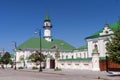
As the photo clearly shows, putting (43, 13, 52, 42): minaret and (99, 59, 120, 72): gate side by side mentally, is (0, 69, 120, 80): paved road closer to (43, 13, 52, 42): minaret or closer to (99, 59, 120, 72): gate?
(99, 59, 120, 72): gate

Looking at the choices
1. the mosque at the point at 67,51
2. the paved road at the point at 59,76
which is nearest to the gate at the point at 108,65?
the mosque at the point at 67,51

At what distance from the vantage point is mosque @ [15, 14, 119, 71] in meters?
50.3

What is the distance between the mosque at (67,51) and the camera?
165ft

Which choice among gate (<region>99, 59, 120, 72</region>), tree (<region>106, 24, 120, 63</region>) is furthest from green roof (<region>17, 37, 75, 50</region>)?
tree (<region>106, 24, 120, 63</region>)

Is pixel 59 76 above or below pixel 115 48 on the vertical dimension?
below

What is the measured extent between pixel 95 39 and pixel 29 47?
165 feet

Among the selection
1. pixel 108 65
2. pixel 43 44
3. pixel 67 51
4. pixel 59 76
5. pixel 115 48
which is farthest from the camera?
pixel 67 51

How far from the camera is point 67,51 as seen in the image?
124 m

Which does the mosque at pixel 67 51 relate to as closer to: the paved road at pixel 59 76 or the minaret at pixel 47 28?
the minaret at pixel 47 28

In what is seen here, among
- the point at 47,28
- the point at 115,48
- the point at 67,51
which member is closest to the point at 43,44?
the point at 67,51

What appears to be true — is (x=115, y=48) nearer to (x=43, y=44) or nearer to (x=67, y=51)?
(x=43, y=44)

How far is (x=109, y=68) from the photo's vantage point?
43125 mm

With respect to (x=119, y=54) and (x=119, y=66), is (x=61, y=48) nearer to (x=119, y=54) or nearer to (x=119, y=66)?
(x=119, y=66)

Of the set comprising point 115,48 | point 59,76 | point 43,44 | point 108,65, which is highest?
point 43,44
